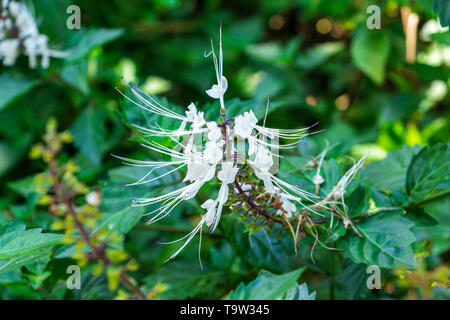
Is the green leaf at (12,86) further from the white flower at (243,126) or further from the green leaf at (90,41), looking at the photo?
the white flower at (243,126)

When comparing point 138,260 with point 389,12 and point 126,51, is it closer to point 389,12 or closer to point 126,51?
point 126,51

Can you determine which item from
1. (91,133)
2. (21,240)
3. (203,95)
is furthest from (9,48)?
(203,95)

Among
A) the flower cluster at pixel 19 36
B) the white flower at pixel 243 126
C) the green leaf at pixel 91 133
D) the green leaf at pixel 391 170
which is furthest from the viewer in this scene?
the green leaf at pixel 91 133

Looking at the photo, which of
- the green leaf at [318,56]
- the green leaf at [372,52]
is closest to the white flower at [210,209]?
the green leaf at [372,52]

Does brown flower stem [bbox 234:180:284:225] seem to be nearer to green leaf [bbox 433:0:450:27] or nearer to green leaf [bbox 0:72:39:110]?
green leaf [bbox 433:0:450:27]

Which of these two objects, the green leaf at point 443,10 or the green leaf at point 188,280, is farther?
the green leaf at point 188,280

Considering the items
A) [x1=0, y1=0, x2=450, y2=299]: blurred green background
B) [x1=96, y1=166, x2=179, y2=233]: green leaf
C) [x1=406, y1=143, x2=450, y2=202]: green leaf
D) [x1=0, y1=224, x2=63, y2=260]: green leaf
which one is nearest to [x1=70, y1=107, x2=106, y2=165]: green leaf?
[x1=0, y1=0, x2=450, y2=299]: blurred green background

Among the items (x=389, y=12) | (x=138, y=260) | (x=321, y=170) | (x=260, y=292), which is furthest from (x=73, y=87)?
(x=389, y=12)
